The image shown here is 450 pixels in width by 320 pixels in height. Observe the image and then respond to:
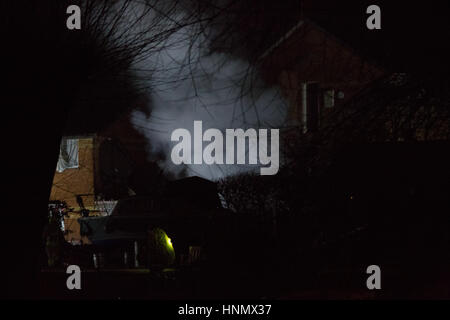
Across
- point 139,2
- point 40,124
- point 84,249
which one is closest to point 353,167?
point 139,2

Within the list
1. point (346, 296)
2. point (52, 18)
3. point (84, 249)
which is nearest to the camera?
point (52, 18)

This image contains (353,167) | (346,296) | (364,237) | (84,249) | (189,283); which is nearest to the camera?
(353,167)

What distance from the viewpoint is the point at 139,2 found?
593cm

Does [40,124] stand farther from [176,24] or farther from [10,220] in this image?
[176,24]

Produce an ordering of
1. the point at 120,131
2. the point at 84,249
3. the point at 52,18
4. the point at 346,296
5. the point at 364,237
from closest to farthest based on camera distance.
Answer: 1. the point at 52,18
2. the point at 346,296
3. the point at 364,237
4. the point at 84,249
5. the point at 120,131

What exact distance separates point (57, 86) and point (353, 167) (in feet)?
12.0

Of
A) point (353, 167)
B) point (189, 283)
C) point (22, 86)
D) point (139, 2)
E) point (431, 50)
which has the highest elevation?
point (139, 2)

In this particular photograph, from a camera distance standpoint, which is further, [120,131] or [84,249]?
[120,131]

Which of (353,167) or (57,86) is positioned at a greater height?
(57,86)

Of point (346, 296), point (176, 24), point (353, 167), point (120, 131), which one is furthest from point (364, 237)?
point (120, 131)

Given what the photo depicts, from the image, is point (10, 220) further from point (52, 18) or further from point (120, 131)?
point (120, 131)

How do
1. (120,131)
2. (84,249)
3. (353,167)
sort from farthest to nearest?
(120,131), (84,249), (353,167)

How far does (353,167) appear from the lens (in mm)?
7273

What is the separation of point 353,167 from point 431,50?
1985mm
